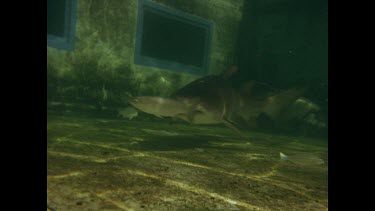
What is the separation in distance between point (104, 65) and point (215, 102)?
18.3ft

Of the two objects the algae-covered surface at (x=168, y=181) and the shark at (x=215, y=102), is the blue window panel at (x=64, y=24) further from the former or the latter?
the algae-covered surface at (x=168, y=181)

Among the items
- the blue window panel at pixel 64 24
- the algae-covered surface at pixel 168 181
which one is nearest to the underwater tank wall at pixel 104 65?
the blue window panel at pixel 64 24

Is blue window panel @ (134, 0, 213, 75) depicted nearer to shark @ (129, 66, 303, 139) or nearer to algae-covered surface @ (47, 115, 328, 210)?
shark @ (129, 66, 303, 139)

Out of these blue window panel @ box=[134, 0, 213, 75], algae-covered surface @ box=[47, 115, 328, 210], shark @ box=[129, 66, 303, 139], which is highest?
blue window panel @ box=[134, 0, 213, 75]

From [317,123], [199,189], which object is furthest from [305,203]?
[317,123]

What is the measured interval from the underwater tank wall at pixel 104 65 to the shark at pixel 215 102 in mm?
4739

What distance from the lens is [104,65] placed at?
32.4ft

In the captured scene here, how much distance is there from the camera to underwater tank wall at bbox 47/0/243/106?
8.88m

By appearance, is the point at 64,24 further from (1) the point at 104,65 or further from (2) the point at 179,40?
(2) the point at 179,40

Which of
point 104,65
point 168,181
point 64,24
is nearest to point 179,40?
point 104,65

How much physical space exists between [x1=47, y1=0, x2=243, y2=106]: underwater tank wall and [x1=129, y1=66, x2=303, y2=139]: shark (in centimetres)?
474

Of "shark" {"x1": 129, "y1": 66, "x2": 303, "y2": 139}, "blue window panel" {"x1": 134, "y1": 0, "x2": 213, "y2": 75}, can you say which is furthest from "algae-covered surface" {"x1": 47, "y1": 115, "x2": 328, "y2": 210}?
"blue window panel" {"x1": 134, "y1": 0, "x2": 213, "y2": 75}

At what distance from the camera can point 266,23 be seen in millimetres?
14711
